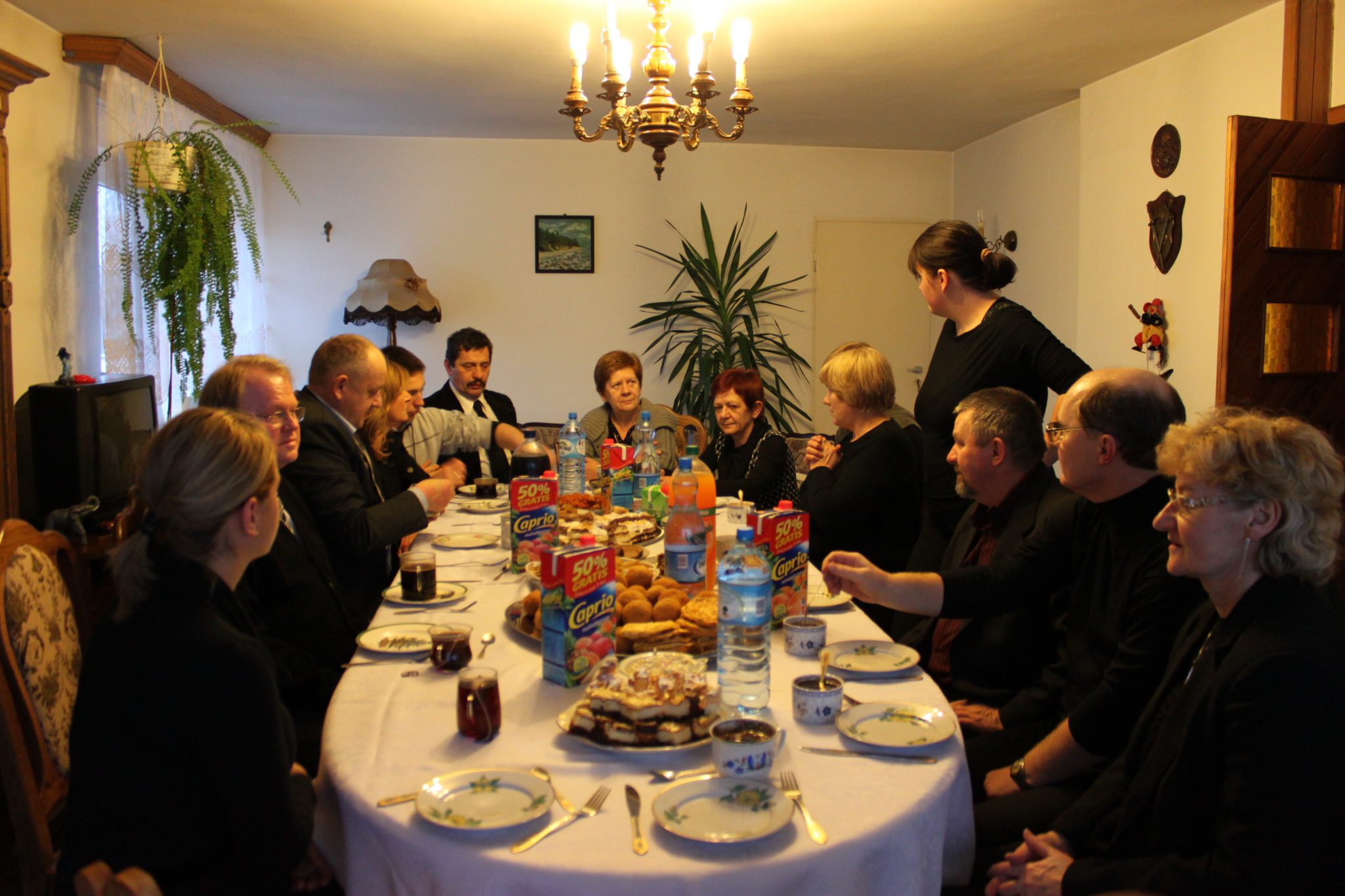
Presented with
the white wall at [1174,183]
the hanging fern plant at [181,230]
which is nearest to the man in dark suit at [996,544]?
the white wall at [1174,183]

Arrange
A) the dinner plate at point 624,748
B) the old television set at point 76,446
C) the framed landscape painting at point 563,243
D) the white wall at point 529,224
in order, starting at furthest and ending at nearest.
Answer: the framed landscape painting at point 563,243 < the white wall at point 529,224 < the old television set at point 76,446 < the dinner plate at point 624,748

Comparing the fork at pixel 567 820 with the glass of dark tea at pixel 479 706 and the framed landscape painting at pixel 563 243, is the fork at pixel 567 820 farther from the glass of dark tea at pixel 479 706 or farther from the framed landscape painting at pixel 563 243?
the framed landscape painting at pixel 563 243

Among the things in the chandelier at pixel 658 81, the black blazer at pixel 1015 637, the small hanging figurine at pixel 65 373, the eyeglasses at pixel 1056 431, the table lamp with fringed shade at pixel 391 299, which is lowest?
the black blazer at pixel 1015 637

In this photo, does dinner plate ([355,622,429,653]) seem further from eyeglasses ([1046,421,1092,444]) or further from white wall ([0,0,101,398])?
white wall ([0,0,101,398])

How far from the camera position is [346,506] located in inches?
96.0

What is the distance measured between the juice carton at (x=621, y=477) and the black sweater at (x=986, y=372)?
3.08 feet

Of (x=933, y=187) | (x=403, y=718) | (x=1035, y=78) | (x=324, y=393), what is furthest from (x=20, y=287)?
(x=933, y=187)

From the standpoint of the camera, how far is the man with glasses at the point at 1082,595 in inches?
65.2

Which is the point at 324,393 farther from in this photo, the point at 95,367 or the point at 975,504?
the point at 95,367

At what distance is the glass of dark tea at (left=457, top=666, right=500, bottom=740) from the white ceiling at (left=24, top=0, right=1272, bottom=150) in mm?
3052

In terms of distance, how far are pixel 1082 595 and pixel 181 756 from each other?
1558mm

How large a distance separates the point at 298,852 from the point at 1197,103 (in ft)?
15.3

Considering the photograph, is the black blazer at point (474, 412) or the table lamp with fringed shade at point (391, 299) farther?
the table lamp with fringed shade at point (391, 299)

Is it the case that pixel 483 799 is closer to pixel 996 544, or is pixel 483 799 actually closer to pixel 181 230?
pixel 996 544
